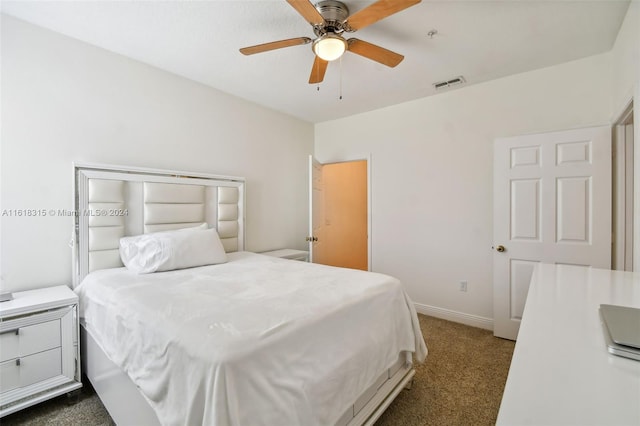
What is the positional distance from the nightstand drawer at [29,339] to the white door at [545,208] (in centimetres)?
374

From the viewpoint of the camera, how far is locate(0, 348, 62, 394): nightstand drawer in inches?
68.4

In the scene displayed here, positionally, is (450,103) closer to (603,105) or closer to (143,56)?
(603,105)

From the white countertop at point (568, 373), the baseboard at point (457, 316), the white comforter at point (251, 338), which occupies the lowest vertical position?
the baseboard at point (457, 316)

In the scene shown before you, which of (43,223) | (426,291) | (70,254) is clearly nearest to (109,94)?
(43,223)

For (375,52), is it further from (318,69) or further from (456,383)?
(456,383)

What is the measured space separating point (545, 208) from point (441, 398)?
2010 mm

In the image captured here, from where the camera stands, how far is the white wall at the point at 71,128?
209 centimetres

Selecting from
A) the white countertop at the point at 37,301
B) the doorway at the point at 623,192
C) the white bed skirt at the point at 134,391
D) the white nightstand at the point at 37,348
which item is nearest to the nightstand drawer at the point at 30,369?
the white nightstand at the point at 37,348

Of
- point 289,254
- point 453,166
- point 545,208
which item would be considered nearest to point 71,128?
point 289,254

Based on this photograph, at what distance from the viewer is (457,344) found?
9.09 ft

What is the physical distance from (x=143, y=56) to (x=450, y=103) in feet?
10.6

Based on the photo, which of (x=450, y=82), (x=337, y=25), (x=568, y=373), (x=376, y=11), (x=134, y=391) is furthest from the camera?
(x=450, y=82)

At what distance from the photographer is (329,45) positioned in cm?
191

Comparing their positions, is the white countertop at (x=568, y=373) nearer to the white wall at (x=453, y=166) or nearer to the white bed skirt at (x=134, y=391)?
the white bed skirt at (x=134, y=391)
